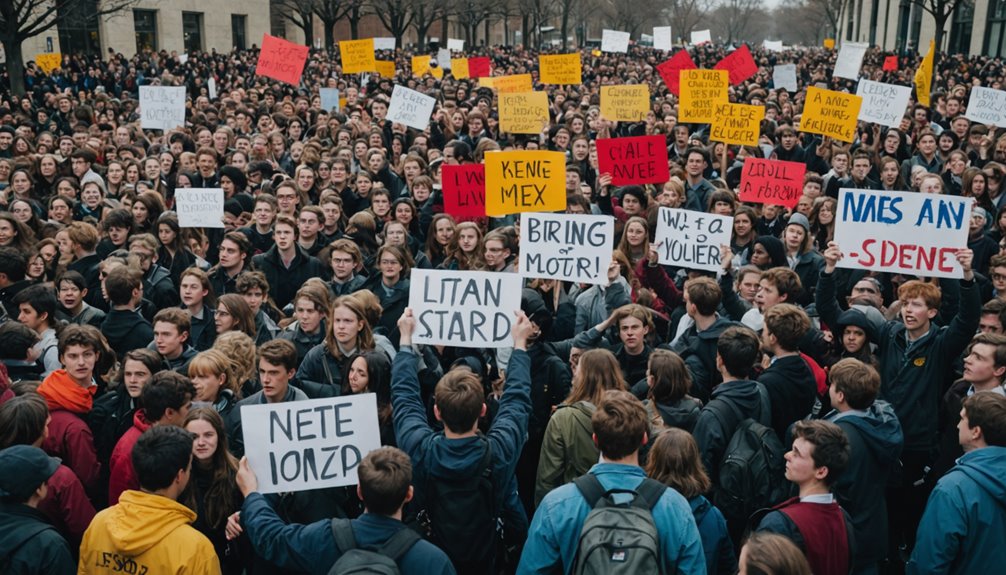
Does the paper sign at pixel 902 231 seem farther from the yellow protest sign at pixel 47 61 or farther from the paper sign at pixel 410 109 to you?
the yellow protest sign at pixel 47 61

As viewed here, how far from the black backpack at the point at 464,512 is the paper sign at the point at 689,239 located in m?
4.12

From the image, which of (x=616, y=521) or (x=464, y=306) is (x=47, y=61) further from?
(x=616, y=521)

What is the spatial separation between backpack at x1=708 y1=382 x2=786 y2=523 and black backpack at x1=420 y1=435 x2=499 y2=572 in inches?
49.6

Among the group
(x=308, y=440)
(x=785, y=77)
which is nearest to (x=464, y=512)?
(x=308, y=440)

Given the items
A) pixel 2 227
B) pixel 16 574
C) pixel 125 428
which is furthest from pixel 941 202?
pixel 2 227

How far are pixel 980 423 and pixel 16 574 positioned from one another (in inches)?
178

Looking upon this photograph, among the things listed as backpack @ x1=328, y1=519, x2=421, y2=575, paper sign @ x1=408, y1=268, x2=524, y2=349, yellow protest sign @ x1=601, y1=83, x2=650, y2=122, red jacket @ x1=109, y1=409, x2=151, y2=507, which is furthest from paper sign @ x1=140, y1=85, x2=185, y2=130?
backpack @ x1=328, y1=519, x2=421, y2=575

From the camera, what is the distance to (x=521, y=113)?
49.5 ft

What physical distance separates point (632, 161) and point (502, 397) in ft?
20.7

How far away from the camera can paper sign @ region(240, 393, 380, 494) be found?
444cm

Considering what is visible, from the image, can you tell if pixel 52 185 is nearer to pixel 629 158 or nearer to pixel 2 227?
pixel 2 227

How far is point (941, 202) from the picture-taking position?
6742mm

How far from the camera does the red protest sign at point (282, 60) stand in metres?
17.7

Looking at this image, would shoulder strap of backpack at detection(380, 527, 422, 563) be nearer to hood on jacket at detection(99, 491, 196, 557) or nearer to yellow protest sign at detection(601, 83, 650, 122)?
hood on jacket at detection(99, 491, 196, 557)
